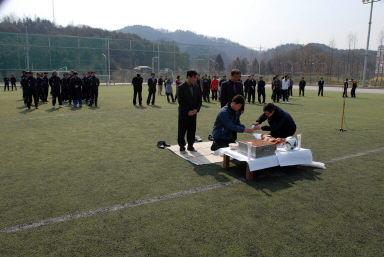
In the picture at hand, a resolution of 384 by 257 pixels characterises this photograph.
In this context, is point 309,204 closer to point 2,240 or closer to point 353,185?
point 353,185

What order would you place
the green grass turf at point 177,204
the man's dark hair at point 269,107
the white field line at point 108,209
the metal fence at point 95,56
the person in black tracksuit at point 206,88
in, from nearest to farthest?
the green grass turf at point 177,204
the white field line at point 108,209
the man's dark hair at point 269,107
the person in black tracksuit at point 206,88
the metal fence at point 95,56

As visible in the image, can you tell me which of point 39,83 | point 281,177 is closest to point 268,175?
point 281,177

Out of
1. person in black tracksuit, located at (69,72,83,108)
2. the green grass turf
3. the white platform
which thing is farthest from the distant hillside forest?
the white platform

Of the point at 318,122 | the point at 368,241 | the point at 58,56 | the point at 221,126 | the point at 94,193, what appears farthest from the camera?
the point at 58,56

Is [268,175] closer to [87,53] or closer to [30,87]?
[30,87]

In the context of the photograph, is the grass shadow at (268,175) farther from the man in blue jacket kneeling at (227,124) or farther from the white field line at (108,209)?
the man in blue jacket kneeling at (227,124)

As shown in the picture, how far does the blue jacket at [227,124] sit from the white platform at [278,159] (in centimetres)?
44

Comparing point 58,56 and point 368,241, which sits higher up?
point 58,56

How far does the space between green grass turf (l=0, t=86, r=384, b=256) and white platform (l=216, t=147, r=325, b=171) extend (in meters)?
0.22

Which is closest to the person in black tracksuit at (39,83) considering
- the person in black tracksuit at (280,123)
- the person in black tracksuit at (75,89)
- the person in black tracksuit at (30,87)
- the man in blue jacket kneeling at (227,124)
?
the person in black tracksuit at (30,87)

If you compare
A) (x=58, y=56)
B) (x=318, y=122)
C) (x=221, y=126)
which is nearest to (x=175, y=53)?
(x=58, y=56)

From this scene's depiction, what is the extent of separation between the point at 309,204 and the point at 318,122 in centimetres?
819

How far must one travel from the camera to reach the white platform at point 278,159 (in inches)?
202

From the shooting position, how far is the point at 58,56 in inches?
1796
